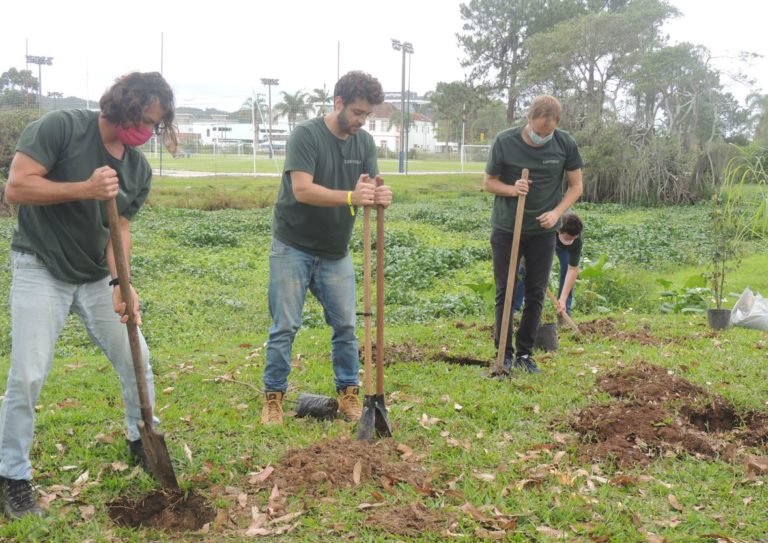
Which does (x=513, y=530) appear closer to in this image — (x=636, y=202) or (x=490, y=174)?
(x=490, y=174)

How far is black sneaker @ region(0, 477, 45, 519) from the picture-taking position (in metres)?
3.68

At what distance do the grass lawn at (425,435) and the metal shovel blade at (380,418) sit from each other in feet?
0.44

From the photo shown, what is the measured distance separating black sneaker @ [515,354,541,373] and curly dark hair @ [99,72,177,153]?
372 cm

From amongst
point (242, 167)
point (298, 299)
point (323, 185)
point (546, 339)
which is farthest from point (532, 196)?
point (242, 167)

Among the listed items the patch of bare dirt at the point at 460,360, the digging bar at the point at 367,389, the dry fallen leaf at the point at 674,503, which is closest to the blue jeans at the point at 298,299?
the digging bar at the point at 367,389

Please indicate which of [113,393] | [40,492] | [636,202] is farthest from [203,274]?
[636,202]

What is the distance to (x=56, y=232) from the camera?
3.66 meters

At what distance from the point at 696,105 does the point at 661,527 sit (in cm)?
2944

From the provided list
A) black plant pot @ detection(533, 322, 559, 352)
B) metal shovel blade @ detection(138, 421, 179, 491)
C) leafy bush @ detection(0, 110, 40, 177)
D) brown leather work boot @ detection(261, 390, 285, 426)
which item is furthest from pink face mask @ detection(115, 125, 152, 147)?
leafy bush @ detection(0, 110, 40, 177)

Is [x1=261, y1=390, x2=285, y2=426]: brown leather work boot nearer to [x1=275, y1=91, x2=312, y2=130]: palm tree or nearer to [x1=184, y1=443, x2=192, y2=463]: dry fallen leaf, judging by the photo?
[x1=184, y1=443, x2=192, y2=463]: dry fallen leaf

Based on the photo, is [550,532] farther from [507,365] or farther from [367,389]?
[507,365]

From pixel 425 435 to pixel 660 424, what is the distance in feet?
4.91

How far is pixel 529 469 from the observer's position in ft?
13.9

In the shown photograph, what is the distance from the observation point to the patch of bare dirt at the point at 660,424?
444 cm
